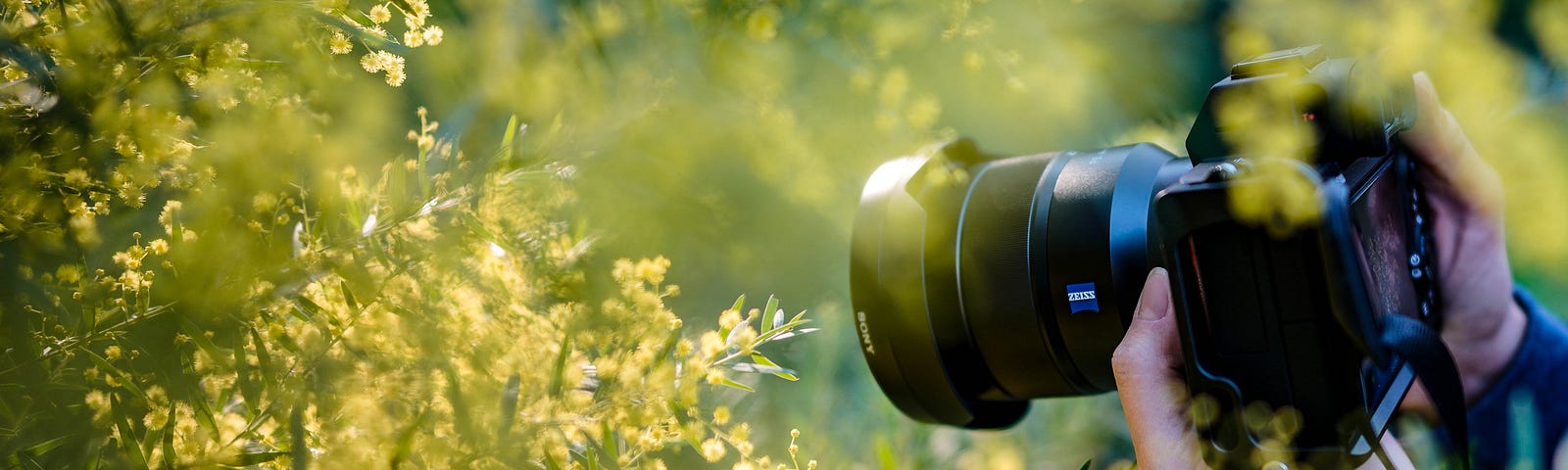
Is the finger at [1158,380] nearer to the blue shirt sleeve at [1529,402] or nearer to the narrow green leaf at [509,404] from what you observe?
the narrow green leaf at [509,404]

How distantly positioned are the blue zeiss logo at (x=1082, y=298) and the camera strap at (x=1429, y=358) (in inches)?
5.6

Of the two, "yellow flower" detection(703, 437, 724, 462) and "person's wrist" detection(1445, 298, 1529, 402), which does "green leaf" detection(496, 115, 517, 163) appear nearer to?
"yellow flower" detection(703, 437, 724, 462)

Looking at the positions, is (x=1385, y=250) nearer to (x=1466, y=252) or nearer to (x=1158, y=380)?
(x=1158, y=380)

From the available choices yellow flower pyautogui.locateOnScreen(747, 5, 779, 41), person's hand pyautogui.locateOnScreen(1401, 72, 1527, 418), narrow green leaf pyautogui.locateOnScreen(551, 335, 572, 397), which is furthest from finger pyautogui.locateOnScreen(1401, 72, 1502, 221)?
narrow green leaf pyautogui.locateOnScreen(551, 335, 572, 397)

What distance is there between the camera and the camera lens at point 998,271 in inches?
20.8

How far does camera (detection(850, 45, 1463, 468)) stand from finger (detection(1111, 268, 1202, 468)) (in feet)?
0.08

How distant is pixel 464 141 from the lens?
645 millimetres

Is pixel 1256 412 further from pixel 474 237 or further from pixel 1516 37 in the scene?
pixel 1516 37

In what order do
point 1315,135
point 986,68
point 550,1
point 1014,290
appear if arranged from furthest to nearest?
point 986,68
point 550,1
point 1014,290
point 1315,135

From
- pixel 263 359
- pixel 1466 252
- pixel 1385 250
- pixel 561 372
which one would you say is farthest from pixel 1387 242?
pixel 263 359

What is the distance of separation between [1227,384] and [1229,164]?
90 mm

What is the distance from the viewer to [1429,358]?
415 millimetres

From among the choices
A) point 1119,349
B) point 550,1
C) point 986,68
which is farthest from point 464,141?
point 986,68

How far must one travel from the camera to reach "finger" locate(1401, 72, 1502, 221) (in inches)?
23.6
